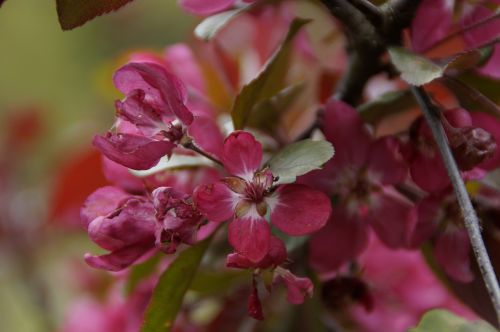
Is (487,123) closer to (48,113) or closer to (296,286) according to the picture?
(296,286)

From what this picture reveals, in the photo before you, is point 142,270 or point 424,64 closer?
point 424,64

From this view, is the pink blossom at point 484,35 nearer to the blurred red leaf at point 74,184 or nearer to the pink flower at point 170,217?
the pink flower at point 170,217

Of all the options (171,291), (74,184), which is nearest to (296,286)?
(171,291)

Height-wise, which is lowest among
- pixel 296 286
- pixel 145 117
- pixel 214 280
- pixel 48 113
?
pixel 48 113

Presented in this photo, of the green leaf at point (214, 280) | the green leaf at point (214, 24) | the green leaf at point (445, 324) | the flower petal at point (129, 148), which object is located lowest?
the green leaf at point (214, 280)

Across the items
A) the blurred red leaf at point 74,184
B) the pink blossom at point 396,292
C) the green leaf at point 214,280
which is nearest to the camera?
the green leaf at point 214,280

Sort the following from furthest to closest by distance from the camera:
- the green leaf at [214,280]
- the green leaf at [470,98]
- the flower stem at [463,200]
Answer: the green leaf at [214,280] → the green leaf at [470,98] → the flower stem at [463,200]

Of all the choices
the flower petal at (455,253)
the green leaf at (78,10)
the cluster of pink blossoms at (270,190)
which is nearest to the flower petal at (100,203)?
the cluster of pink blossoms at (270,190)
